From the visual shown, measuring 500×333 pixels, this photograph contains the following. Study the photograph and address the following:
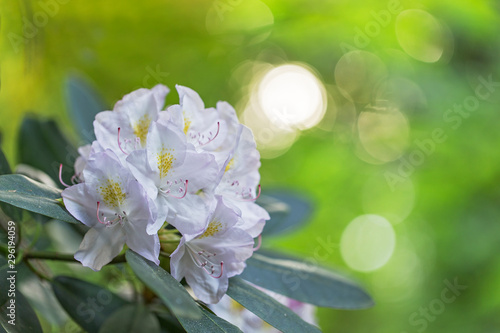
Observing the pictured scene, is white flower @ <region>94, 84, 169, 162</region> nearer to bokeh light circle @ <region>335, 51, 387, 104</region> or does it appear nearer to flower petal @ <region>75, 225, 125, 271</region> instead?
flower petal @ <region>75, 225, 125, 271</region>

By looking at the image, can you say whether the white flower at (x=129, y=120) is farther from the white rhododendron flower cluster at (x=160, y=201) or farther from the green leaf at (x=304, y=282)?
the green leaf at (x=304, y=282)

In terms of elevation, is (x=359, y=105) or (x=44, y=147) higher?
(x=359, y=105)

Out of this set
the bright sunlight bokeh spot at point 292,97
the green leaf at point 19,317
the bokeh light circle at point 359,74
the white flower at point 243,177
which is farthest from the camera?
the bright sunlight bokeh spot at point 292,97

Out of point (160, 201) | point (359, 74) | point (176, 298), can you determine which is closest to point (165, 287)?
point (176, 298)

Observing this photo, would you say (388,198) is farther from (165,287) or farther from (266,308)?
(165,287)

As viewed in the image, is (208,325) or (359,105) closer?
(208,325)

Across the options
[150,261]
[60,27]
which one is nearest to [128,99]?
[150,261]

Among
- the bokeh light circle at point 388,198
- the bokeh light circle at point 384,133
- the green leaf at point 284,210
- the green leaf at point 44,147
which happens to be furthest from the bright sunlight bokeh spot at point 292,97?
the green leaf at point 44,147

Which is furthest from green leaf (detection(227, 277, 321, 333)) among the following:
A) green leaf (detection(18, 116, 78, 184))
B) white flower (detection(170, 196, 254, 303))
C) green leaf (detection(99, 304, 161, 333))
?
green leaf (detection(18, 116, 78, 184))
